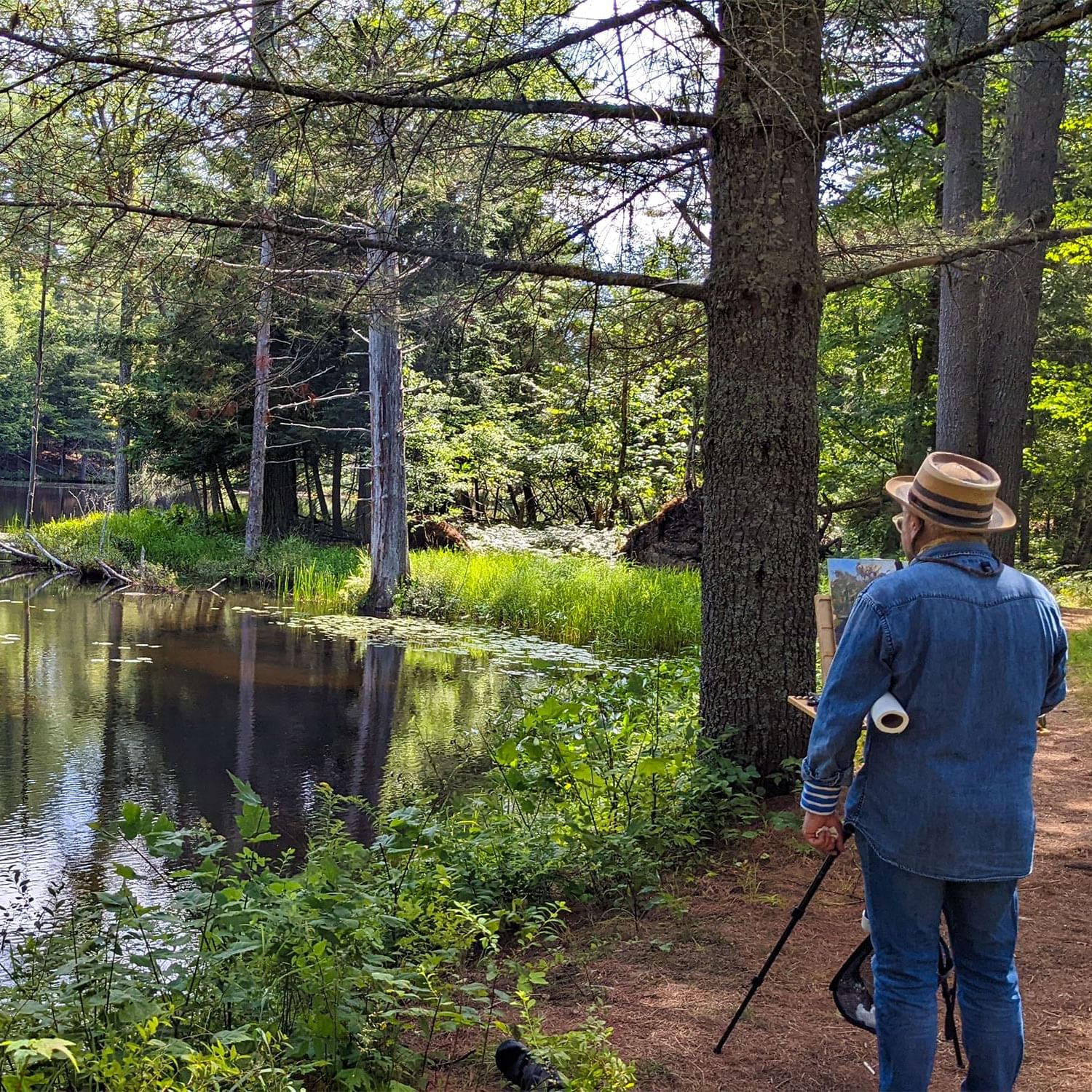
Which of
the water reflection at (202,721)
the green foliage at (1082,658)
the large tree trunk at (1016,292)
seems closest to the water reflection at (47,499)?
the water reflection at (202,721)

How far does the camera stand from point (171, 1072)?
240cm

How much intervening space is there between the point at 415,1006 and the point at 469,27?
3.55 meters

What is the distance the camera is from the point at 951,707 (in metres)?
2.17

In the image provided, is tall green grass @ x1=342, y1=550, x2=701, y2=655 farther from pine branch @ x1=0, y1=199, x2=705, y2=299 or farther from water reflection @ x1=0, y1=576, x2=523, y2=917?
pine branch @ x1=0, y1=199, x2=705, y2=299

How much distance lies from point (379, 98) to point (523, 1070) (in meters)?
3.50

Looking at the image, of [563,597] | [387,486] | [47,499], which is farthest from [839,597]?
[47,499]

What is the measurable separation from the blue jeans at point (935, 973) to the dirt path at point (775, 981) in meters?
0.63

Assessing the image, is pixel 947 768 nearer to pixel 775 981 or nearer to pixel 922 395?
pixel 775 981

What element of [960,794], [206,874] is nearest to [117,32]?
[206,874]

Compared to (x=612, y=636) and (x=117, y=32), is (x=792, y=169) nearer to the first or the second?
(x=117, y=32)

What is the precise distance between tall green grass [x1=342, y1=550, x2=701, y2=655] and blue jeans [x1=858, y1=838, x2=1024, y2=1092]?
830 cm

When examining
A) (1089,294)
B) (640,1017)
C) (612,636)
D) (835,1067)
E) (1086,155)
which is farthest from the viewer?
(612,636)

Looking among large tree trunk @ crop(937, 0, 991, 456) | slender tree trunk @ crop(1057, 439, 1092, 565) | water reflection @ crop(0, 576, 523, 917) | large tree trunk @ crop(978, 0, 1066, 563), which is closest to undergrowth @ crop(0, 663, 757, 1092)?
water reflection @ crop(0, 576, 523, 917)

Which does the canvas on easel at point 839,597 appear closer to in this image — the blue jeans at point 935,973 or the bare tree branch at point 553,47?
the blue jeans at point 935,973
